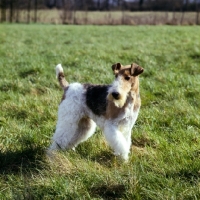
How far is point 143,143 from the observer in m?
4.60

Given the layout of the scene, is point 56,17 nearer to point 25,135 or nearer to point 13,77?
point 13,77

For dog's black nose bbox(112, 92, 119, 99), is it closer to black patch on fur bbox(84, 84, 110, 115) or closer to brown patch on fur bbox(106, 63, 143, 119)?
Result: brown patch on fur bbox(106, 63, 143, 119)

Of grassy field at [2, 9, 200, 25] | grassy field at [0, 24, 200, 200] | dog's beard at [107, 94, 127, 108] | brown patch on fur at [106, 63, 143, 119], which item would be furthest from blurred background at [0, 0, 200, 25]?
dog's beard at [107, 94, 127, 108]

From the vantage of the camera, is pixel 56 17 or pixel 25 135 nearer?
pixel 25 135

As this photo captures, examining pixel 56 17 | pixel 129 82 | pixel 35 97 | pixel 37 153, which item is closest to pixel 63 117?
pixel 37 153

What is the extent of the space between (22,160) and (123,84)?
62.9 inches

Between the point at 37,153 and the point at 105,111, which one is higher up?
the point at 105,111

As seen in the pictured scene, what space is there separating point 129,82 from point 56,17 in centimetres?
3870

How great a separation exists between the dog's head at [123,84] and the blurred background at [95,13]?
30.7 meters

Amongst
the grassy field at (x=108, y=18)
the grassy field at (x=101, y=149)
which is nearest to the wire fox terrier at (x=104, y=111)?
the grassy field at (x=101, y=149)

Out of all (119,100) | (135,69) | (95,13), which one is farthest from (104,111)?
(95,13)

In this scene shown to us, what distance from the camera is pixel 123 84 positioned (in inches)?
147

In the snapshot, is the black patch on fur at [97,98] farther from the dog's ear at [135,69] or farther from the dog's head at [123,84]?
the dog's ear at [135,69]

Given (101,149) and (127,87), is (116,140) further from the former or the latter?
(127,87)
